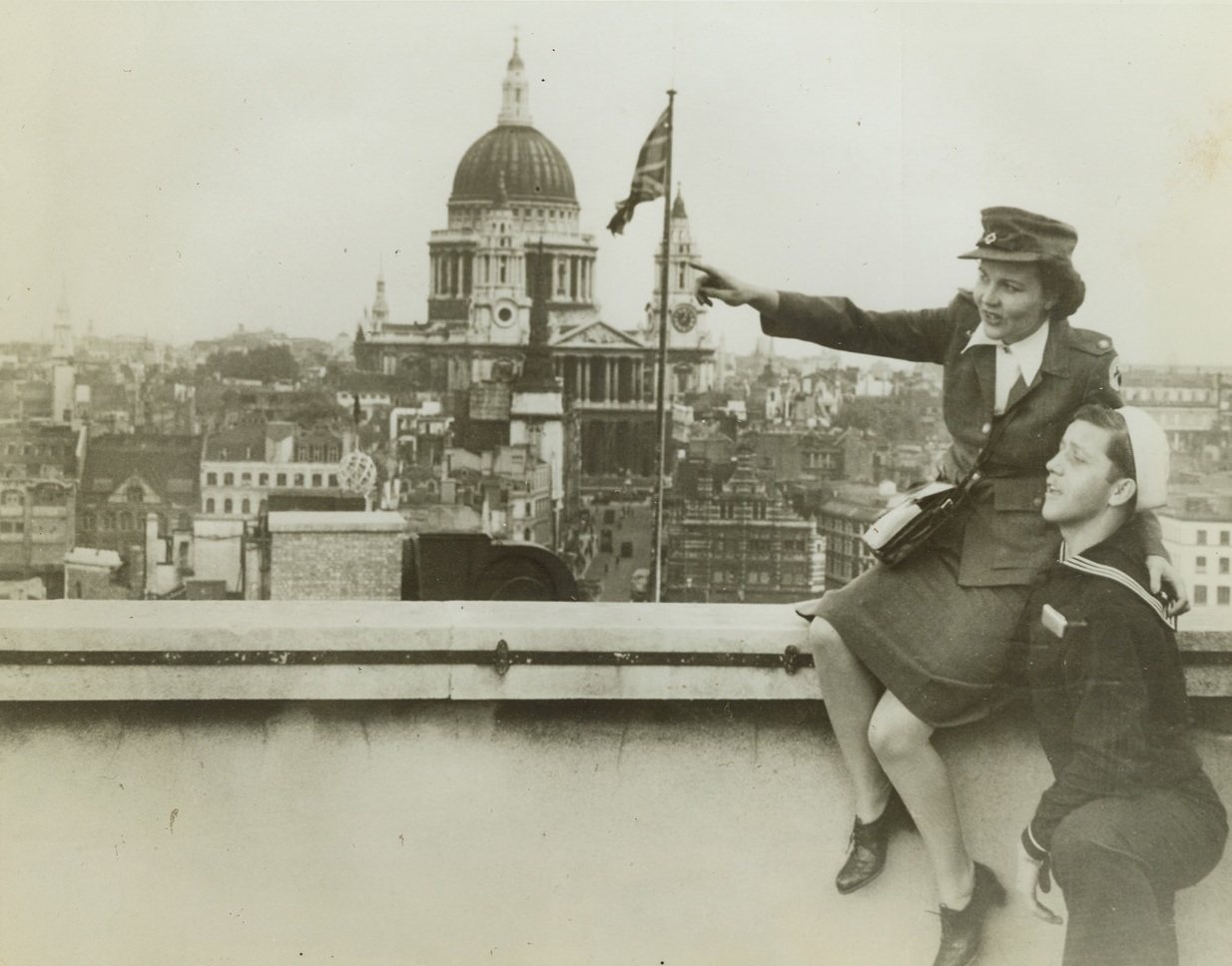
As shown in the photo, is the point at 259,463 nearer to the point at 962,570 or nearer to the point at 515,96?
the point at 515,96

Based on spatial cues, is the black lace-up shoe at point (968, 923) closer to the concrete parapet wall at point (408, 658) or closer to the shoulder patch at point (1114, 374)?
the concrete parapet wall at point (408, 658)

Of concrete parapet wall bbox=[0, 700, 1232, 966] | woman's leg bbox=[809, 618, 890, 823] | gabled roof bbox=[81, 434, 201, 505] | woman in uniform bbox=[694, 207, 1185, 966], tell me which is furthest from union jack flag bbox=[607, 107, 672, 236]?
concrete parapet wall bbox=[0, 700, 1232, 966]

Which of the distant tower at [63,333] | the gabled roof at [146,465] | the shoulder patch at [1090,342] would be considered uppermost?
the distant tower at [63,333]

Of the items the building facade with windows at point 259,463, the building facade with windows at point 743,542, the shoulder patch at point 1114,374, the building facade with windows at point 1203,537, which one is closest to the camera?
the shoulder patch at point 1114,374

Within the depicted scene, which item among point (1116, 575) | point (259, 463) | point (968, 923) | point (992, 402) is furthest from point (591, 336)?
point (968, 923)

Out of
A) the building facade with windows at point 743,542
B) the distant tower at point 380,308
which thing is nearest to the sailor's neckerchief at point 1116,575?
the building facade with windows at point 743,542

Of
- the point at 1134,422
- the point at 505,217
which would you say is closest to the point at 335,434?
the point at 505,217

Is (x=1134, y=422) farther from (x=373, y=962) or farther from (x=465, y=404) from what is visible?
(x=465, y=404)

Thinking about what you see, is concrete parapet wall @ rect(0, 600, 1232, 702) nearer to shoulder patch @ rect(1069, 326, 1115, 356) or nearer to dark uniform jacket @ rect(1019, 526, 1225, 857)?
dark uniform jacket @ rect(1019, 526, 1225, 857)
